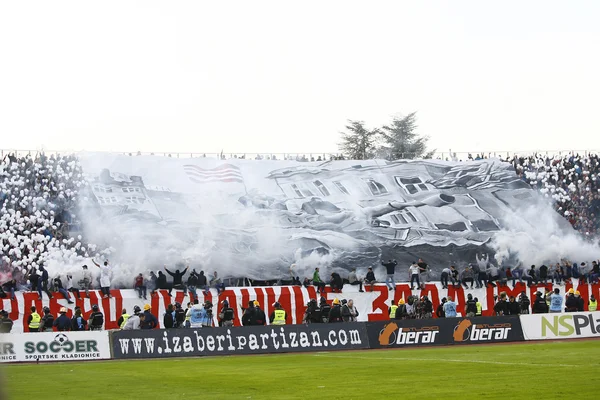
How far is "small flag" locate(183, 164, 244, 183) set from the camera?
50.3 meters

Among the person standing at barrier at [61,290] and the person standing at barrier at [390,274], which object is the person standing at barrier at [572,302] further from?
the person standing at barrier at [61,290]

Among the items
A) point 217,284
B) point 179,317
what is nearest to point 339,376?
point 179,317

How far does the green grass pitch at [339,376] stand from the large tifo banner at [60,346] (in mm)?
1140

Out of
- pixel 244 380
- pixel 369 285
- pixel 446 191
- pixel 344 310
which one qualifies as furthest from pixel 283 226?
pixel 244 380

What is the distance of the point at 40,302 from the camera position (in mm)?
37438

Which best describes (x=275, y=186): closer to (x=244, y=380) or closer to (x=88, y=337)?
(x=88, y=337)

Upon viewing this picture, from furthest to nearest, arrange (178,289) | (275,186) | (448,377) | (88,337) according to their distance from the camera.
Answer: (275,186), (178,289), (88,337), (448,377)

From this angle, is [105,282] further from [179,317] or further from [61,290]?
[179,317]

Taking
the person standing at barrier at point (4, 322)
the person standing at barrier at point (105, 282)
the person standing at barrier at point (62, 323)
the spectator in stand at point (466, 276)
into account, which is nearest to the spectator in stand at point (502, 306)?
the spectator in stand at point (466, 276)

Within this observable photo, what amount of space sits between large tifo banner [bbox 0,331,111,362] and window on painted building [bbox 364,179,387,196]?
27.0 metres

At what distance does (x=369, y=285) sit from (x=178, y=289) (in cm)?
925

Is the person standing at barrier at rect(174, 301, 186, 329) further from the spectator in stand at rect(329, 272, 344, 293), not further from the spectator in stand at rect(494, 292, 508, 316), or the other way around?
the spectator in stand at rect(494, 292, 508, 316)

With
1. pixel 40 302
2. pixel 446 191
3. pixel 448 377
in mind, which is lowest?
pixel 448 377

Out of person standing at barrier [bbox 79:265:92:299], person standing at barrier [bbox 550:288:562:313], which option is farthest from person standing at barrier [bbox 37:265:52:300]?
person standing at barrier [bbox 550:288:562:313]
